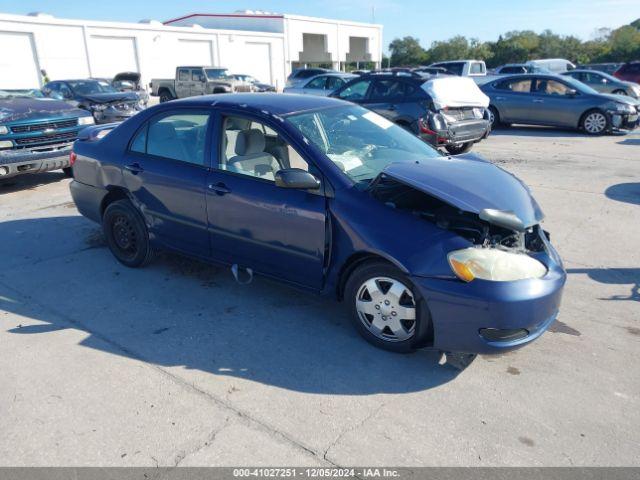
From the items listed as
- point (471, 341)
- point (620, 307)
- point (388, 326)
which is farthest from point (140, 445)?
point (620, 307)

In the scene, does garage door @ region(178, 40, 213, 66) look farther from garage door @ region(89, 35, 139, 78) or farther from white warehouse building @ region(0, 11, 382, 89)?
garage door @ region(89, 35, 139, 78)

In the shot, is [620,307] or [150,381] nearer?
[150,381]

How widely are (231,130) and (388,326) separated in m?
2.09

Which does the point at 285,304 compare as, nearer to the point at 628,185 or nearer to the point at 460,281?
the point at 460,281

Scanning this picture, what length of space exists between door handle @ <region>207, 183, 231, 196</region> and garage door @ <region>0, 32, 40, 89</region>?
32547mm

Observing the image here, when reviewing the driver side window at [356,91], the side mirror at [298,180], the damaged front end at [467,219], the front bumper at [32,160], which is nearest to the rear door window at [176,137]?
the side mirror at [298,180]

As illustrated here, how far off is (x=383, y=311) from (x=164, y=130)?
268cm

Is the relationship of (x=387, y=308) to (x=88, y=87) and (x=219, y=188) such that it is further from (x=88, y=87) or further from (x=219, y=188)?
(x=88, y=87)

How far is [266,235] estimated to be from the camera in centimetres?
408

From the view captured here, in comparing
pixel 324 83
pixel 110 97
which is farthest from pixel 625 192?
pixel 110 97

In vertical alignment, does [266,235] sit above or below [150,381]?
above

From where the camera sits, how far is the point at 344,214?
12.0 ft

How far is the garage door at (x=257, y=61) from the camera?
152 ft

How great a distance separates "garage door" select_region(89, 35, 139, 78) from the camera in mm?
35625
